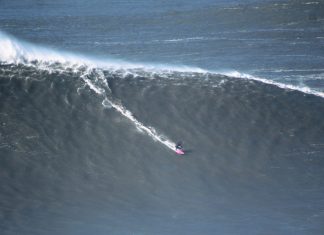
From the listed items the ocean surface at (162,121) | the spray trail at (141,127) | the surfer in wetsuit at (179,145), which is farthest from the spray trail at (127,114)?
the surfer in wetsuit at (179,145)

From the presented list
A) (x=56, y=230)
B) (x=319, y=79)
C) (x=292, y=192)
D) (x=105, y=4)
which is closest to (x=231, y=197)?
(x=292, y=192)

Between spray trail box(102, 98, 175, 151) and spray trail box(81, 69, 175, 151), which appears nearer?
spray trail box(102, 98, 175, 151)

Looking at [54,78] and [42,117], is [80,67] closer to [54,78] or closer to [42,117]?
[54,78]

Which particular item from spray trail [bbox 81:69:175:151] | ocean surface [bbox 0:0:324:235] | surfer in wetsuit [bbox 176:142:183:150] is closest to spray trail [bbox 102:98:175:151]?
spray trail [bbox 81:69:175:151]

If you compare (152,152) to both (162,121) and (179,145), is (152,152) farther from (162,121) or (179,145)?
(162,121)

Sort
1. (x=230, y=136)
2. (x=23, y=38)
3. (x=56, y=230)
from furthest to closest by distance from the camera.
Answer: (x=23, y=38), (x=230, y=136), (x=56, y=230)

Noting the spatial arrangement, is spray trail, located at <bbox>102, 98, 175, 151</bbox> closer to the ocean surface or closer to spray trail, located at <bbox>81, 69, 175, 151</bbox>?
spray trail, located at <bbox>81, 69, 175, 151</bbox>
